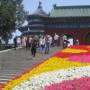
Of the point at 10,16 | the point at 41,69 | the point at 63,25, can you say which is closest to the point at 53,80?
the point at 41,69

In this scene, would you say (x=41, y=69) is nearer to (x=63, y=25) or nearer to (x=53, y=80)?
(x=53, y=80)

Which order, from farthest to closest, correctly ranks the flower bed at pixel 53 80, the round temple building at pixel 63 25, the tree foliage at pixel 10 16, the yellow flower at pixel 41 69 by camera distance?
the round temple building at pixel 63 25
the tree foliage at pixel 10 16
the yellow flower at pixel 41 69
the flower bed at pixel 53 80

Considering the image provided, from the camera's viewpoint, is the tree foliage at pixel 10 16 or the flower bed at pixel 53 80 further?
the tree foliage at pixel 10 16

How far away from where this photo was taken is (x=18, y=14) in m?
74.2

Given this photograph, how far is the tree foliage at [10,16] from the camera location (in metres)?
69.0

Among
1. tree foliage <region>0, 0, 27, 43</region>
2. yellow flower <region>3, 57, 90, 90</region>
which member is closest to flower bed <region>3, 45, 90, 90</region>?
yellow flower <region>3, 57, 90, 90</region>

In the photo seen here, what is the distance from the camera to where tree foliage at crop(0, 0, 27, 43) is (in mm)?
69000

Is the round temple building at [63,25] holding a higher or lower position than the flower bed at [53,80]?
higher

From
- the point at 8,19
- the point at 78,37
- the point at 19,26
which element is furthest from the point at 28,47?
the point at 78,37

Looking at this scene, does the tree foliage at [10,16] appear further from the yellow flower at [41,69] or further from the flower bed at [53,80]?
the flower bed at [53,80]

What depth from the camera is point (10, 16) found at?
227 feet

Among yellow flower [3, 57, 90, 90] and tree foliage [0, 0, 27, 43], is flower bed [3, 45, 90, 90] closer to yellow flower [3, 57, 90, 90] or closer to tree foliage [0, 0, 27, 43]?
yellow flower [3, 57, 90, 90]

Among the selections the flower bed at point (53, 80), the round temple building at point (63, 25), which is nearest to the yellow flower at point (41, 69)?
the flower bed at point (53, 80)

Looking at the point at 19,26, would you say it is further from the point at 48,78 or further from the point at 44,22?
the point at 48,78
